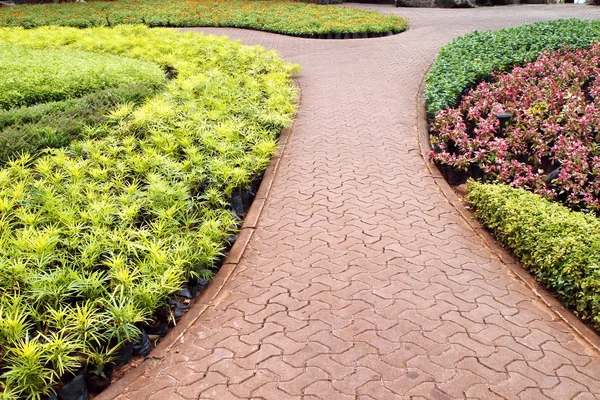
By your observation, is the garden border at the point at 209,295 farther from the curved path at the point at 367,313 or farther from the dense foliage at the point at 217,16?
the dense foliage at the point at 217,16

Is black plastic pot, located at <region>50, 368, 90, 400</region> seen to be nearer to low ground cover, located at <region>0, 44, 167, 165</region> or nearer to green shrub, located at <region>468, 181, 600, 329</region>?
low ground cover, located at <region>0, 44, 167, 165</region>

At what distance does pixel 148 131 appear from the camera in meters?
7.26

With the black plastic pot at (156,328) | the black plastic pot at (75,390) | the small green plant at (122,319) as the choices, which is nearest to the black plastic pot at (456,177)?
the black plastic pot at (156,328)

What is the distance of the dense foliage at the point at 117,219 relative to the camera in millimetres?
4051

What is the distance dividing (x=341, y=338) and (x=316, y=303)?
0.49 metres

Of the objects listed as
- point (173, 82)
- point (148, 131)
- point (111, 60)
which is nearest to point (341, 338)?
point (148, 131)

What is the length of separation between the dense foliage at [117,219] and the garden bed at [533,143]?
256cm

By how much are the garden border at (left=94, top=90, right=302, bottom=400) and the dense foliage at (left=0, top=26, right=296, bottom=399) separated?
0.48 feet

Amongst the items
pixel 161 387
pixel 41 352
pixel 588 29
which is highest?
pixel 588 29

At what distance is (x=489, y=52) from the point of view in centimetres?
1085

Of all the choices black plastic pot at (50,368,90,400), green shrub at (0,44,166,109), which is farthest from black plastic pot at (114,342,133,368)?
green shrub at (0,44,166,109)

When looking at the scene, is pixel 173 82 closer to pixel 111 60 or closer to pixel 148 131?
pixel 111 60

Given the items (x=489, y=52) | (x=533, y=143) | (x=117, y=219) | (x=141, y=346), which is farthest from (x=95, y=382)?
(x=489, y=52)

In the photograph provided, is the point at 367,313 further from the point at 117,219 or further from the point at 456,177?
the point at 456,177
